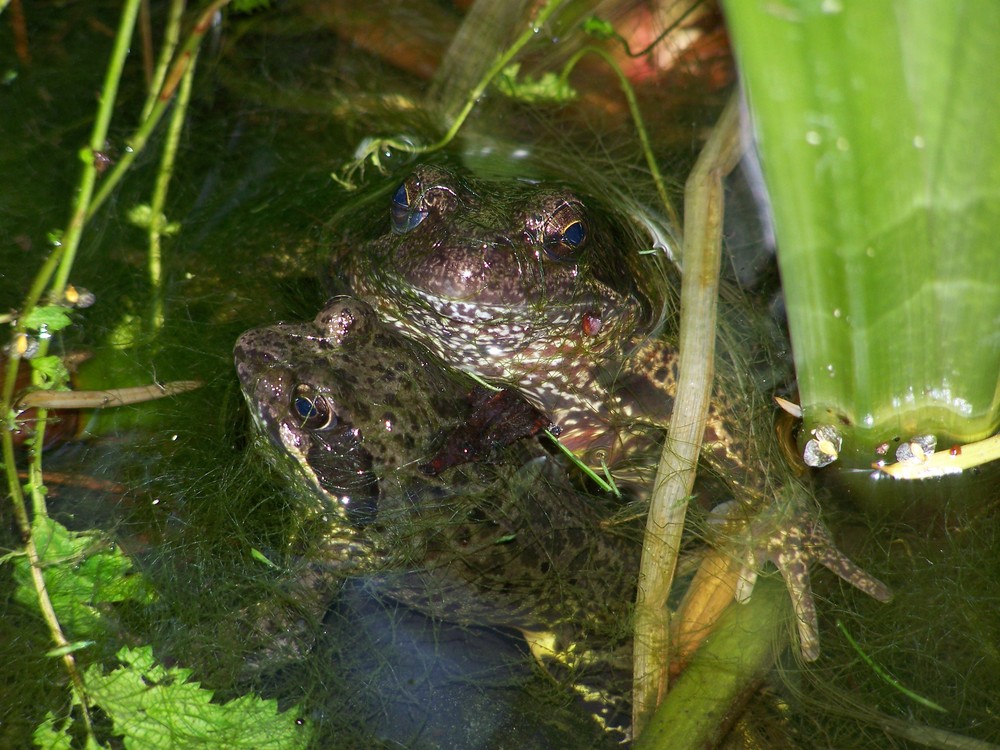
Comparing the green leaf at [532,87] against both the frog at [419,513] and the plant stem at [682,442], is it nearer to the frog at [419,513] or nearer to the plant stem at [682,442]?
the plant stem at [682,442]

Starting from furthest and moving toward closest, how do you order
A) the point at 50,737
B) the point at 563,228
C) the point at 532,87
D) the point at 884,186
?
the point at 532,87
the point at 563,228
the point at 50,737
the point at 884,186

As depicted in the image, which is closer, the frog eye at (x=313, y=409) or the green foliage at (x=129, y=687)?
the green foliage at (x=129, y=687)

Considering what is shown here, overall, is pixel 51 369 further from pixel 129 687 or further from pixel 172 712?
pixel 172 712

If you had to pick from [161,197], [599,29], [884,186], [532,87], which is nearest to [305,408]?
[161,197]

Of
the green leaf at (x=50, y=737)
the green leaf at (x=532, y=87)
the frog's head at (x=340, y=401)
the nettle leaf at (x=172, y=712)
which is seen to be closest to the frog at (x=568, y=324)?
the frog's head at (x=340, y=401)

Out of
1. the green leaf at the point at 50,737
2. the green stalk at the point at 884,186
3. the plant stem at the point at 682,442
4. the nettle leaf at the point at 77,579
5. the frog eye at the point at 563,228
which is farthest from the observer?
the frog eye at the point at 563,228

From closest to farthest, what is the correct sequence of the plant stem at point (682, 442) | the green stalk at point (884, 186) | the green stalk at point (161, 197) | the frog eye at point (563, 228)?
the green stalk at point (884, 186)
the plant stem at point (682, 442)
the frog eye at point (563, 228)
the green stalk at point (161, 197)

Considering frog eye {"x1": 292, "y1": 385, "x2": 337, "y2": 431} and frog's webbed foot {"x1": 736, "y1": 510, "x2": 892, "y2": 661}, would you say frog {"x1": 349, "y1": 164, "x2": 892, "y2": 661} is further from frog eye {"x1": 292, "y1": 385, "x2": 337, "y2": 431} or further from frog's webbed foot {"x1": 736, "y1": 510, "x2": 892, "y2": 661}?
frog eye {"x1": 292, "y1": 385, "x2": 337, "y2": 431}
